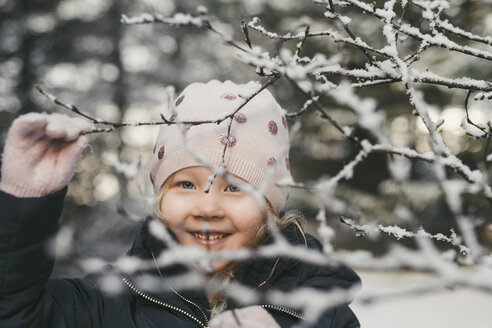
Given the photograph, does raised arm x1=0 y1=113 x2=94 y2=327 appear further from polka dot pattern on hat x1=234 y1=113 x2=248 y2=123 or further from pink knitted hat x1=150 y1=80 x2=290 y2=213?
polka dot pattern on hat x1=234 y1=113 x2=248 y2=123

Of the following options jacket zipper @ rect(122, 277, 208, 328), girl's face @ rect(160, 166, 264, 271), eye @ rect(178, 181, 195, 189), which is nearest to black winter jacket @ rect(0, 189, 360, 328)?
jacket zipper @ rect(122, 277, 208, 328)

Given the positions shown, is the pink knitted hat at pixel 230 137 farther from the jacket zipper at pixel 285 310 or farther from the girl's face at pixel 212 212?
the jacket zipper at pixel 285 310

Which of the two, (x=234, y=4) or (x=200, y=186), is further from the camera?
(x=234, y=4)

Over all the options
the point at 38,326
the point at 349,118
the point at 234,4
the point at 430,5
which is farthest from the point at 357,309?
the point at 234,4

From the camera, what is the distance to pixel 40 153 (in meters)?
1.38

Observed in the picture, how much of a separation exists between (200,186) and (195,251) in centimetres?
134

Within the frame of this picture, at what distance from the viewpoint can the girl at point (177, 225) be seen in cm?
141

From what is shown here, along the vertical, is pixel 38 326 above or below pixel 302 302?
below

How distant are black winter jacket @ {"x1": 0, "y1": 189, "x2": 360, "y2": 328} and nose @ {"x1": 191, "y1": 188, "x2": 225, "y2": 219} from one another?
12.1 inches

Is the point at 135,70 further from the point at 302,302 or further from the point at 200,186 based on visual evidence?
the point at 302,302

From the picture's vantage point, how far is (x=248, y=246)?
2.13 meters

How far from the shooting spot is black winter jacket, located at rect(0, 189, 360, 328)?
1438 millimetres

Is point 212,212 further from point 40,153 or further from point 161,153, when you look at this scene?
point 40,153

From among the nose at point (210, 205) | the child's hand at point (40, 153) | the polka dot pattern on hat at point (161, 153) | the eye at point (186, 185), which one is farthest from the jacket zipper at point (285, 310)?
the child's hand at point (40, 153)
